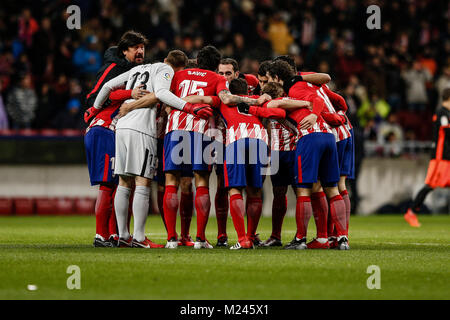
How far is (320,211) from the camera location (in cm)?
1005

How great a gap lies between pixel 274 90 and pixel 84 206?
961 centimetres

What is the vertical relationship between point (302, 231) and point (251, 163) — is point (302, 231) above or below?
below

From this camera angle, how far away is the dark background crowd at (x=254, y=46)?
19.4 meters

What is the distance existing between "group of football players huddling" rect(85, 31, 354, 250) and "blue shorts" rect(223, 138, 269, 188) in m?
0.01

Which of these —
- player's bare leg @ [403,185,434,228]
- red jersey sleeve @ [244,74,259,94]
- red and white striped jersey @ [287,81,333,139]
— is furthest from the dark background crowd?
red and white striped jersey @ [287,81,333,139]

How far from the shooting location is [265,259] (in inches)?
338

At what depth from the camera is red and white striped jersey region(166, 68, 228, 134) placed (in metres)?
9.73

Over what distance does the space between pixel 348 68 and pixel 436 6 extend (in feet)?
15.2

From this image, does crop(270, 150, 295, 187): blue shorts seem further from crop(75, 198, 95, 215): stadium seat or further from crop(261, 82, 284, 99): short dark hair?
crop(75, 198, 95, 215): stadium seat

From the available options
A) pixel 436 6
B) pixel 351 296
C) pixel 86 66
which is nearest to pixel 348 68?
pixel 436 6

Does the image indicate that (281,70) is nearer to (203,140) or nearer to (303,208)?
(203,140)

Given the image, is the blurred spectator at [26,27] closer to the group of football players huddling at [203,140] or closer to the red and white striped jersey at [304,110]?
the group of football players huddling at [203,140]

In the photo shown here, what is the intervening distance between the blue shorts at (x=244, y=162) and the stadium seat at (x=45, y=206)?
32.2 ft
